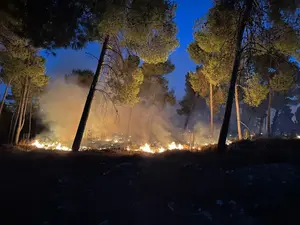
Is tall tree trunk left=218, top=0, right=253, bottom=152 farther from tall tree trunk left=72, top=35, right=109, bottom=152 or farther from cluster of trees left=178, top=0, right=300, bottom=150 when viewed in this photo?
tall tree trunk left=72, top=35, right=109, bottom=152

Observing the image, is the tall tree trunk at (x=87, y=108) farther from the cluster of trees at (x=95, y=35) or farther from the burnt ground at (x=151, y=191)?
the burnt ground at (x=151, y=191)

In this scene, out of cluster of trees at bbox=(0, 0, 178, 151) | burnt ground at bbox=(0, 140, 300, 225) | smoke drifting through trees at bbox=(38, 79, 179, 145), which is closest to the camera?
burnt ground at bbox=(0, 140, 300, 225)

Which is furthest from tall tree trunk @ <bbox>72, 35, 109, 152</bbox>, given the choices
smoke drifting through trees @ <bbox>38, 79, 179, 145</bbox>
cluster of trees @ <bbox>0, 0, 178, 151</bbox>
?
smoke drifting through trees @ <bbox>38, 79, 179, 145</bbox>

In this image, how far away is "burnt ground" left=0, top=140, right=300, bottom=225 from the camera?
4965 millimetres

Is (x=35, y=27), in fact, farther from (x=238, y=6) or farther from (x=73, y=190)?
(x=238, y=6)

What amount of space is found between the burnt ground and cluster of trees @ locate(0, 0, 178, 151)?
468 centimetres

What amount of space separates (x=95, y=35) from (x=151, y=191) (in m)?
7.60

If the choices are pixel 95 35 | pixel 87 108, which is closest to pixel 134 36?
pixel 95 35

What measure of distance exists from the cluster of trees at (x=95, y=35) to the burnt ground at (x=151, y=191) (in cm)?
468

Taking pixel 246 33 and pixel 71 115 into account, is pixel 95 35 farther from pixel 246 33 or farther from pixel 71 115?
pixel 71 115

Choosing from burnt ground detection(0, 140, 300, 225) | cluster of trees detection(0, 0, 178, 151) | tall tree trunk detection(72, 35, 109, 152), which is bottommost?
burnt ground detection(0, 140, 300, 225)

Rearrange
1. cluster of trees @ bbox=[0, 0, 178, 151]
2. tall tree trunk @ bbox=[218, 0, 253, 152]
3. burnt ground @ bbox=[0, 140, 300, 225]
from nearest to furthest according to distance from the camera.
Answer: burnt ground @ bbox=[0, 140, 300, 225], cluster of trees @ bbox=[0, 0, 178, 151], tall tree trunk @ bbox=[218, 0, 253, 152]

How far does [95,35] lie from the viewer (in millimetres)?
11055

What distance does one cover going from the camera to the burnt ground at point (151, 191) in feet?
16.3
